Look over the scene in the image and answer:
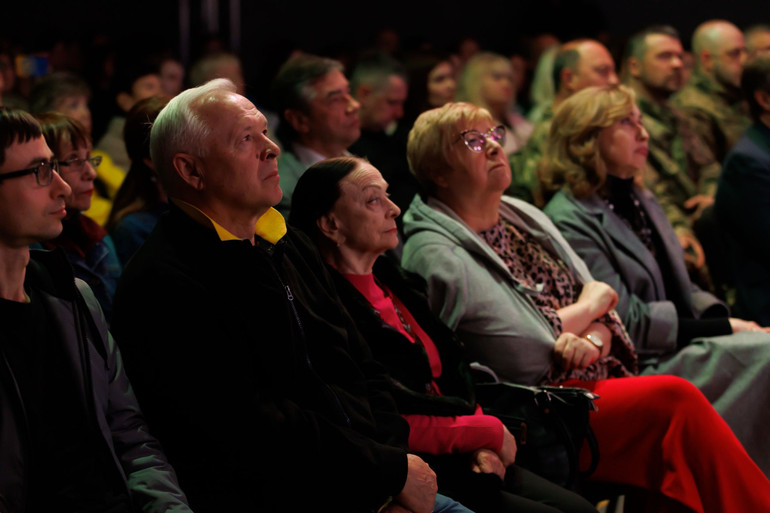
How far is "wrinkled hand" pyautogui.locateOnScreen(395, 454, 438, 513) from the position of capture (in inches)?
79.9

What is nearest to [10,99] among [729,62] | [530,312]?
[530,312]

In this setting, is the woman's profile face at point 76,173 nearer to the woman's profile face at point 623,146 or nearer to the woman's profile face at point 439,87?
the woman's profile face at point 623,146

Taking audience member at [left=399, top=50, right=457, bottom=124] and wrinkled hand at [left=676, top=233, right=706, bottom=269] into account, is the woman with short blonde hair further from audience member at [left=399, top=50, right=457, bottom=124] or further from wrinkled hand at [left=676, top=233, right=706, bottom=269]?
audience member at [left=399, top=50, right=457, bottom=124]

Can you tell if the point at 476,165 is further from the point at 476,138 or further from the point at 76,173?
the point at 76,173

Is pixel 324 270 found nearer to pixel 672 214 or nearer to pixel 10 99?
pixel 672 214

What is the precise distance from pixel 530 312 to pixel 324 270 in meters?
0.80

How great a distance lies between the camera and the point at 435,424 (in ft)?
7.70

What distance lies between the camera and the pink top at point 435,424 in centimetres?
234

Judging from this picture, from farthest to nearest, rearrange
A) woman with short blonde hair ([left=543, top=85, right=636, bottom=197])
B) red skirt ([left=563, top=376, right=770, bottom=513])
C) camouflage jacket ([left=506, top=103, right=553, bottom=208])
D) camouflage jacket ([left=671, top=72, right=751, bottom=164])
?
camouflage jacket ([left=671, top=72, right=751, bottom=164])
camouflage jacket ([left=506, top=103, right=553, bottom=208])
woman with short blonde hair ([left=543, top=85, right=636, bottom=197])
red skirt ([left=563, top=376, right=770, bottom=513])

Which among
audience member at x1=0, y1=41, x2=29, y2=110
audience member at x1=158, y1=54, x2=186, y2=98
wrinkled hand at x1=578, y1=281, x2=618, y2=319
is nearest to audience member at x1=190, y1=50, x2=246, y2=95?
audience member at x1=158, y1=54, x2=186, y2=98

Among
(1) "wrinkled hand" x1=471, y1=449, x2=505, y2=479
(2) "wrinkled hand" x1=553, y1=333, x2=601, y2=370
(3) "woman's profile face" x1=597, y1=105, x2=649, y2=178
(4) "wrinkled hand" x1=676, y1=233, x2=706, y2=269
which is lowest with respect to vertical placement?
(4) "wrinkled hand" x1=676, y1=233, x2=706, y2=269

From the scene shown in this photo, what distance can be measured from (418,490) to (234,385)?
46cm

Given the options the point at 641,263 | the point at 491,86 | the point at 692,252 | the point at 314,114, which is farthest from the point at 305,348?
the point at 491,86

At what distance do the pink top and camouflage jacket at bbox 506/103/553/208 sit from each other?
164cm
